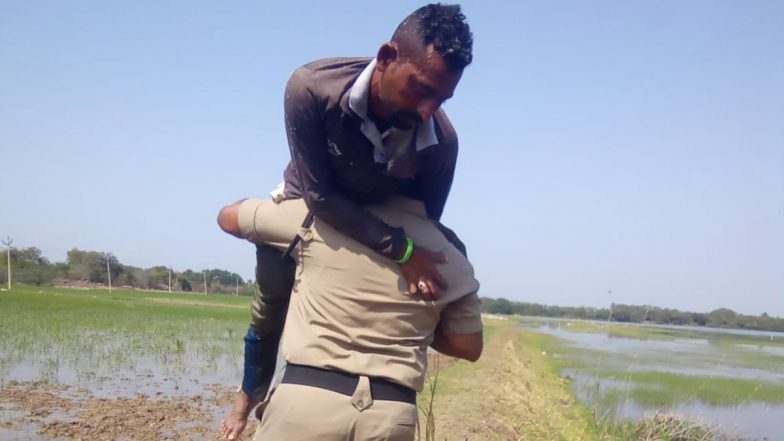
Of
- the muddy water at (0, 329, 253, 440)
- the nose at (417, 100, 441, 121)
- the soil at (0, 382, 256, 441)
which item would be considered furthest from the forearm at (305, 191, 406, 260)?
the muddy water at (0, 329, 253, 440)

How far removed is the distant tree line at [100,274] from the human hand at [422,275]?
58.6 m

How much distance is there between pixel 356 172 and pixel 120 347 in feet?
46.3

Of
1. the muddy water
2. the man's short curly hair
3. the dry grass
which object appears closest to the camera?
the man's short curly hair

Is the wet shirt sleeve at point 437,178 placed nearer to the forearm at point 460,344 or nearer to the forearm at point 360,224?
the forearm at point 360,224

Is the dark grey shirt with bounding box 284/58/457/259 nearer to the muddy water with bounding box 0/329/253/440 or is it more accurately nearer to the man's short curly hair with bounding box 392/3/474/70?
the man's short curly hair with bounding box 392/3/474/70

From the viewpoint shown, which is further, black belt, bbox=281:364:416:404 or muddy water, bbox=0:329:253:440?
muddy water, bbox=0:329:253:440

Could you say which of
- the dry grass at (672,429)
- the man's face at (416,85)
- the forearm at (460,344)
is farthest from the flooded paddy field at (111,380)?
the man's face at (416,85)

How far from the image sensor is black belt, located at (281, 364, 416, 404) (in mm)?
1742

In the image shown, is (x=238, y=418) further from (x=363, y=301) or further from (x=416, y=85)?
(x=416, y=85)

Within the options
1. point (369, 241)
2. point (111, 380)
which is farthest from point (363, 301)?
point (111, 380)

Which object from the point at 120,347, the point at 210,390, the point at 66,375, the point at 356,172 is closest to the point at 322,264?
the point at 356,172

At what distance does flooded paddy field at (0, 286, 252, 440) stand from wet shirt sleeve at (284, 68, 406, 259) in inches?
217

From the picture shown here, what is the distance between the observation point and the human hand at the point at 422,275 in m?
1.80

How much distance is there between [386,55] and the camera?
1690 millimetres
